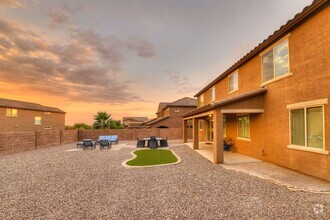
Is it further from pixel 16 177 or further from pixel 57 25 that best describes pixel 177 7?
pixel 16 177

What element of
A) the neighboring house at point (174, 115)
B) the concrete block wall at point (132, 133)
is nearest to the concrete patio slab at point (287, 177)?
the concrete block wall at point (132, 133)

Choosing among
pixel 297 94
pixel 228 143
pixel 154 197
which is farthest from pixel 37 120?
pixel 297 94

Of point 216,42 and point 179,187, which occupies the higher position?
point 216,42

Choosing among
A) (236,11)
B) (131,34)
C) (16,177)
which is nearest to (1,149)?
(16,177)

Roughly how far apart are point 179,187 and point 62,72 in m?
22.8

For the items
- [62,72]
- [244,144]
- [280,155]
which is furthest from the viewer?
[62,72]

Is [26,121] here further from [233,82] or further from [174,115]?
[233,82]

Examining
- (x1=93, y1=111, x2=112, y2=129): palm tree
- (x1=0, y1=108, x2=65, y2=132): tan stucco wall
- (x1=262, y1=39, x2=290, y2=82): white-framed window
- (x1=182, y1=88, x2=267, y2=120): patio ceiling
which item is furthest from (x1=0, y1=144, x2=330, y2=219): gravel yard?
(x1=93, y1=111, x2=112, y2=129): palm tree

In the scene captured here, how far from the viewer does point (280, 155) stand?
9500 mm

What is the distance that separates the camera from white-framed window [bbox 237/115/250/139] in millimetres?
12930

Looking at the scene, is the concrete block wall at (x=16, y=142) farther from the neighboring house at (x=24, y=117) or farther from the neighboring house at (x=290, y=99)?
the neighboring house at (x=290, y=99)

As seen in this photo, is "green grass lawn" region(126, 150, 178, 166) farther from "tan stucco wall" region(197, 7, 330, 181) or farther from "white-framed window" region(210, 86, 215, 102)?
"white-framed window" region(210, 86, 215, 102)

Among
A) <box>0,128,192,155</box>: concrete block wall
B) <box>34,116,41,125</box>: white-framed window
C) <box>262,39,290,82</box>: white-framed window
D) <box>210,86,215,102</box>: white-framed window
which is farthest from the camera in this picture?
<box>34,116,41,125</box>: white-framed window

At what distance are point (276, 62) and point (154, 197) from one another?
9558 millimetres
